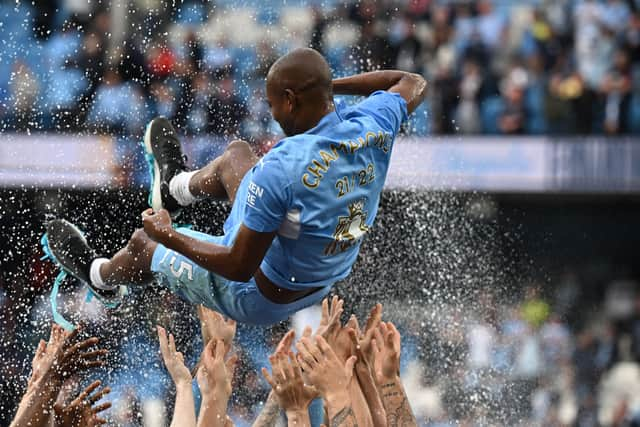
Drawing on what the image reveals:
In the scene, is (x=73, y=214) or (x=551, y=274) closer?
(x=73, y=214)

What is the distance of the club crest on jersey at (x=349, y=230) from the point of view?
4496 millimetres

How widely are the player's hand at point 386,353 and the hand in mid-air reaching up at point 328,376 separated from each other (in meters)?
0.37

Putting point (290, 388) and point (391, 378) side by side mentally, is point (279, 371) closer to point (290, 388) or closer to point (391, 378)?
point (290, 388)

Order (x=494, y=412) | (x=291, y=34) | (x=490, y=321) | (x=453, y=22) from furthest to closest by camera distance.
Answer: (x=453, y=22)
(x=291, y=34)
(x=490, y=321)
(x=494, y=412)

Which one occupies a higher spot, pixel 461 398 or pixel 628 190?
pixel 461 398

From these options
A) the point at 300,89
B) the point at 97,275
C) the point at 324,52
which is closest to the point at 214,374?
the point at 97,275

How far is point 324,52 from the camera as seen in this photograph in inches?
445

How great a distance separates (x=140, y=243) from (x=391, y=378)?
1241 millimetres

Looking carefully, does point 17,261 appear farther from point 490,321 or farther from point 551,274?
point 551,274

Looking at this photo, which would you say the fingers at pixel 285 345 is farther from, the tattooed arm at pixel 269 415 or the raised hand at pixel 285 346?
the tattooed arm at pixel 269 415

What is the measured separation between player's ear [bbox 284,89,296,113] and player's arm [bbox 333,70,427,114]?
56 centimetres

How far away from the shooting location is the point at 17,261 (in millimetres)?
10289

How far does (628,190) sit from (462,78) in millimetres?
2053

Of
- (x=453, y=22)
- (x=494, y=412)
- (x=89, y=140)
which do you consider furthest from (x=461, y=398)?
(x=453, y=22)
